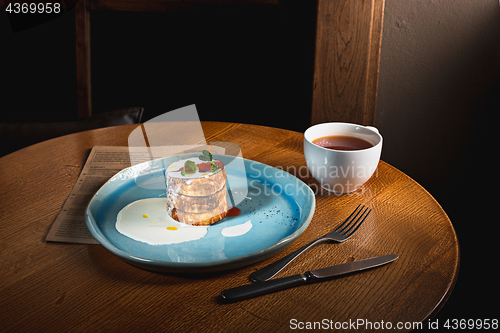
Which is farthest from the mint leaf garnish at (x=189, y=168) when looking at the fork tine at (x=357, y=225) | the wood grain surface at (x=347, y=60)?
the wood grain surface at (x=347, y=60)

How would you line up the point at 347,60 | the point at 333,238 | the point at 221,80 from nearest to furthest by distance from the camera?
the point at 333,238 → the point at 347,60 → the point at 221,80

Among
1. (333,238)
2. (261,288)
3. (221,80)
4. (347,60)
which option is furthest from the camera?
(221,80)

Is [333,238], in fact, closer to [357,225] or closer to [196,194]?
[357,225]

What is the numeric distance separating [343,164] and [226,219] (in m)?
0.27

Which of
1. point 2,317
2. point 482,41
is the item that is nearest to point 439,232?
point 2,317

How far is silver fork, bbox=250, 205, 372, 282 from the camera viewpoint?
611 millimetres

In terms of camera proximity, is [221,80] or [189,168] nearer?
[189,168]

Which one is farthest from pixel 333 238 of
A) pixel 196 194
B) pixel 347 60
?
pixel 347 60

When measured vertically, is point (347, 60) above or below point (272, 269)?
above

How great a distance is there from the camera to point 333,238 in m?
0.70

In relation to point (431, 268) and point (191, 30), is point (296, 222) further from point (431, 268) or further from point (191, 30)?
point (191, 30)

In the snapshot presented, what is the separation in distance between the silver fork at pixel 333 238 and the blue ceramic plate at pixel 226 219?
21 millimetres

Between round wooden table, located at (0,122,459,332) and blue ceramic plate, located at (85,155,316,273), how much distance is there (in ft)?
0.10

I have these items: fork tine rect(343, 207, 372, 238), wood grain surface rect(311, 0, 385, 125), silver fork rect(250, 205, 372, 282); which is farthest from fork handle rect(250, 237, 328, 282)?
wood grain surface rect(311, 0, 385, 125)
